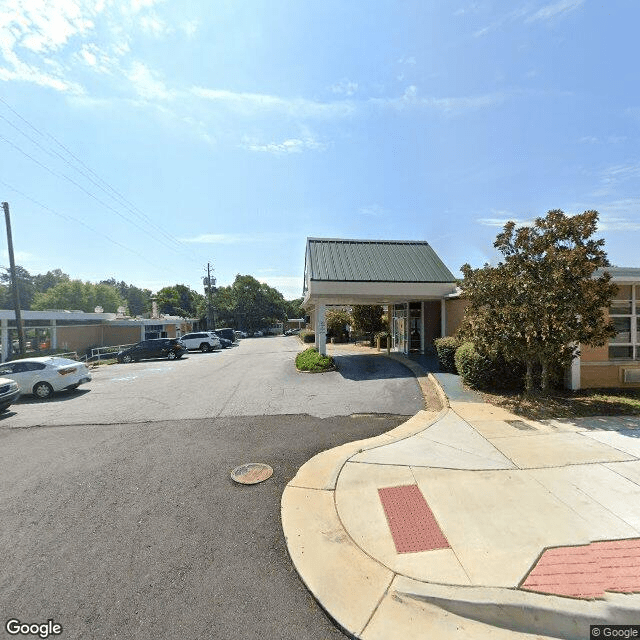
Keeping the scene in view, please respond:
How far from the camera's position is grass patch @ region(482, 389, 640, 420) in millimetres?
7961

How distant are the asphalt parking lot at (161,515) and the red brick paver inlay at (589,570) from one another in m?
2.01

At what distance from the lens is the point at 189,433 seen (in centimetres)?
749

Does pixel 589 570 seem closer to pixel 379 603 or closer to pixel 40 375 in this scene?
pixel 379 603

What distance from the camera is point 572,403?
8703mm

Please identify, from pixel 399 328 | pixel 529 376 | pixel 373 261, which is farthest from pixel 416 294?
pixel 529 376

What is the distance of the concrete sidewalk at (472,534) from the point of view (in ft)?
9.20

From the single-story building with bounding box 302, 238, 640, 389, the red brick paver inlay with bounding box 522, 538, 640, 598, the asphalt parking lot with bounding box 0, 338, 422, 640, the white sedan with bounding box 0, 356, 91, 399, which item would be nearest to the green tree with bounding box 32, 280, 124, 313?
the white sedan with bounding box 0, 356, 91, 399

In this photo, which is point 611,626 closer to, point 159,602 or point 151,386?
point 159,602

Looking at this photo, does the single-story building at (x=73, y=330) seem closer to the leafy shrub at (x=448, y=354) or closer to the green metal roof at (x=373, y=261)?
the green metal roof at (x=373, y=261)

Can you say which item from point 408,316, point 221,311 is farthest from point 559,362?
point 221,311

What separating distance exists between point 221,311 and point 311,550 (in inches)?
2620

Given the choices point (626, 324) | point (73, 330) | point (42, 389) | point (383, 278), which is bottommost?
point (42, 389)

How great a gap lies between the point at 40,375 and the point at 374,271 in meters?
14.5

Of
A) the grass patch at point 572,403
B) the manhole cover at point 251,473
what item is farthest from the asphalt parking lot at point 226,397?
the manhole cover at point 251,473
